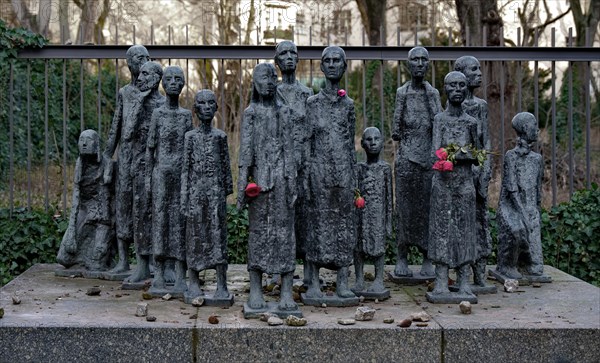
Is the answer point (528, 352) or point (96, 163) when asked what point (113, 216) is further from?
point (528, 352)

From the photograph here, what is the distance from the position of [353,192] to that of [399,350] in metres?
1.38

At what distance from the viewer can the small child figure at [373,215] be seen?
6.73 meters

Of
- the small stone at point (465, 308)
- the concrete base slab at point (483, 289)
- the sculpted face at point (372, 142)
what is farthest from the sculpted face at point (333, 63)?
the concrete base slab at point (483, 289)

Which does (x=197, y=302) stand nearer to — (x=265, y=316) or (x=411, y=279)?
(x=265, y=316)

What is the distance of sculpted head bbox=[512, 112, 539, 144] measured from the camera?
757 centimetres

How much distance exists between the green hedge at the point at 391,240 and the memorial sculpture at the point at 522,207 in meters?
1.98

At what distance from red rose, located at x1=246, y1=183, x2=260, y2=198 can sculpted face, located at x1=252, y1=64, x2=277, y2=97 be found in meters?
0.71

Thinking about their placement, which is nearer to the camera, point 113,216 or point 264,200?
point 264,200

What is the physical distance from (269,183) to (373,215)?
1.18 metres

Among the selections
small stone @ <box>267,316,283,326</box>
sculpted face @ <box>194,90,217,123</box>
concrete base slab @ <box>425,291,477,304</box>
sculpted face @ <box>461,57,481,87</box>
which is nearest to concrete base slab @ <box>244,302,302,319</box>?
small stone @ <box>267,316,283,326</box>

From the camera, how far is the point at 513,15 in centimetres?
2191

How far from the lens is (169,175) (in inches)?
266

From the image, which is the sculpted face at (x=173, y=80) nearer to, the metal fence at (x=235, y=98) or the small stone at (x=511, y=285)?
the metal fence at (x=235, y=98)

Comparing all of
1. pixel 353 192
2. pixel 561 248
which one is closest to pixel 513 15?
pixel 561 248
